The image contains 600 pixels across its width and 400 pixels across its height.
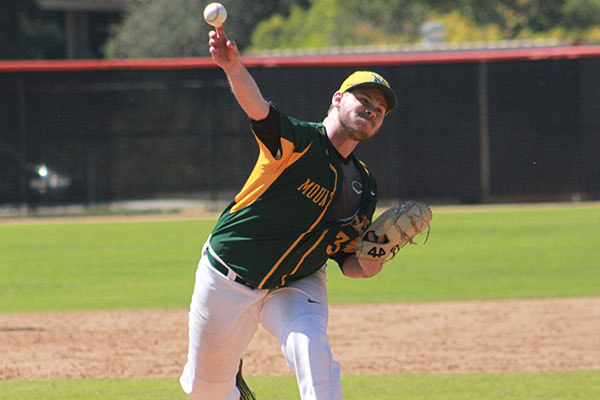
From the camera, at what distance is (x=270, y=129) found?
13.0 feet

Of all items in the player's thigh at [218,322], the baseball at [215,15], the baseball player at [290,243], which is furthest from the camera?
the player's thigh at [218,322]

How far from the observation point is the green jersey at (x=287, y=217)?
13.9 ft

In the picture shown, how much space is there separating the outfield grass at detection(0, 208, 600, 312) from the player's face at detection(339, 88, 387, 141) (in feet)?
19.0

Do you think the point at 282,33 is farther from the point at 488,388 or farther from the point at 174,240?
the point at 488,388

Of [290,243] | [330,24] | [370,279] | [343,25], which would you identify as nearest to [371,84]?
[290,243]

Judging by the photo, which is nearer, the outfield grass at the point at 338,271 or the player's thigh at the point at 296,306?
the player's thigh at the point at 296,306

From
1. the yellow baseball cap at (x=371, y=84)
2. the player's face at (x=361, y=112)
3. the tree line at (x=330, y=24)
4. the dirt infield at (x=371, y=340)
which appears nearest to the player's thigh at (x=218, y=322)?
the player's face at (x=361, y=112)

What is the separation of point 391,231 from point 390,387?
195 centimetres

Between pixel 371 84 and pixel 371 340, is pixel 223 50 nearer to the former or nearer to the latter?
pixel 371 84

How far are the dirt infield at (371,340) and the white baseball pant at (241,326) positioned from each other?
2.25 meters

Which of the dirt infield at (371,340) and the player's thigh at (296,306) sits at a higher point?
the player's thigh at (296,306)

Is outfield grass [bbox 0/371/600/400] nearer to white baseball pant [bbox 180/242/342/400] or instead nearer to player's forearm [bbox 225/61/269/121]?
white baseball pant [bbox 180/242/342/400]

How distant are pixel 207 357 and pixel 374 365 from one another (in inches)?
109

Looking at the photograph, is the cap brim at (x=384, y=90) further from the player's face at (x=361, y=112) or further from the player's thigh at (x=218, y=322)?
the player's thigh at (x=218, y=322)
